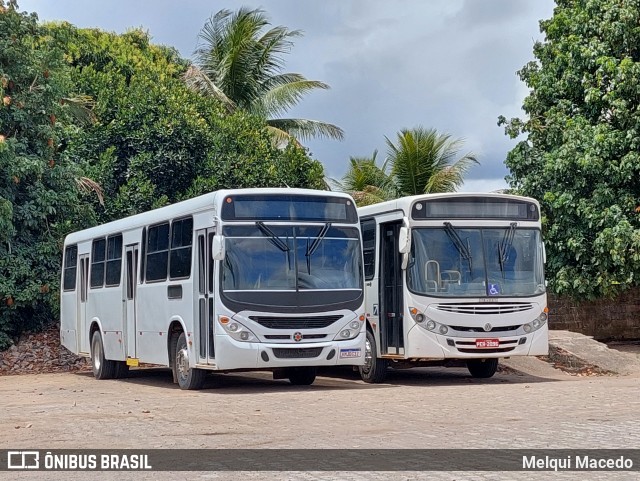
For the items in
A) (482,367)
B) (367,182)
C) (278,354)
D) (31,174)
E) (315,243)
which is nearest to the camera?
(278,354)

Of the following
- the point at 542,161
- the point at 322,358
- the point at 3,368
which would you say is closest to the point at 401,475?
the point at 322,358

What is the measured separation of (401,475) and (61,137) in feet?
74.8

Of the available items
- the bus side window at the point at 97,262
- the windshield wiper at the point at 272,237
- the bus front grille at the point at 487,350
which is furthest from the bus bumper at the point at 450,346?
the bus side window at the point at 97,262

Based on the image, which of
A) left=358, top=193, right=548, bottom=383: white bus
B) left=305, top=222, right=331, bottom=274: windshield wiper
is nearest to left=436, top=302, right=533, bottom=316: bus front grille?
left=358, top=193, right=548, bottom=383: white bus

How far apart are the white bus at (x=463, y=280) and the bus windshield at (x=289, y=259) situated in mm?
1220

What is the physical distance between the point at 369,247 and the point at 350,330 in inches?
114

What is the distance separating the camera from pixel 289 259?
17.9m

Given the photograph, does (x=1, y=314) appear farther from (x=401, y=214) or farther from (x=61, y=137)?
(x=401, y=214)

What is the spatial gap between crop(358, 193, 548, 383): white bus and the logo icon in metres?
9.02

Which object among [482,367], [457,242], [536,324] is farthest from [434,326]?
[482,367]

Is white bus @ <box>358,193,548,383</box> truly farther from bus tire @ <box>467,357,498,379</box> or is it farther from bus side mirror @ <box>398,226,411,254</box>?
bus tire @ <box>467,357,498,379</box>

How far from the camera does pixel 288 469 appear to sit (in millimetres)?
9586

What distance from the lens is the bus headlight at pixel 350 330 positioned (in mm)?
18109

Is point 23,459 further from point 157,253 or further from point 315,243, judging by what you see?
point 157,253
